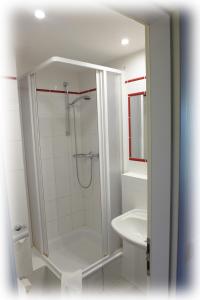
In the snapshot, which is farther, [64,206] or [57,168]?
[64,206]

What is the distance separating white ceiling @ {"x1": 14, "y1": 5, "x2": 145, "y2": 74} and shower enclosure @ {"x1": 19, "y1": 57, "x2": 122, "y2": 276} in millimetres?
165

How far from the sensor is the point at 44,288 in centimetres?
203

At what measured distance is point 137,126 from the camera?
83.5 inches

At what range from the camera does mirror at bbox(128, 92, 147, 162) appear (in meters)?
2.04

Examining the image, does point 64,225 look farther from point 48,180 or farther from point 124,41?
point 124,41

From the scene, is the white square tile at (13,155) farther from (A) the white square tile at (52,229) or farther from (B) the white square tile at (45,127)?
(A) the white square tile at (52,229)

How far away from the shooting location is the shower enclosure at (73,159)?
82.8 inches

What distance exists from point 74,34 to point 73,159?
1.57m

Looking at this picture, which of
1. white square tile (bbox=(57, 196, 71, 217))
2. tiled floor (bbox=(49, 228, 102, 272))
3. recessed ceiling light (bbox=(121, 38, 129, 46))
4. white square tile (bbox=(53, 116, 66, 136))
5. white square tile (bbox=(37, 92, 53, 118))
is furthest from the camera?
white square tile (bbox=(57, 196, 71, 217))

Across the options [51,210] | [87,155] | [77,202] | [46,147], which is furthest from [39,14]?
[77,202]

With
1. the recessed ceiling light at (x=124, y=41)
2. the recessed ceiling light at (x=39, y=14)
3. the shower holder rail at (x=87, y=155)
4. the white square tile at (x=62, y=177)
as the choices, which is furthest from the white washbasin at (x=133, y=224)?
the recessed ceiling light at (x=39, y=14)

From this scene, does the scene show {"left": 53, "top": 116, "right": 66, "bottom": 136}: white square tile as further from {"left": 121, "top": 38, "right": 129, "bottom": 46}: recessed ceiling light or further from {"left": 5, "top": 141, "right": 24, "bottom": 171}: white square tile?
{"left": 121, "top": 38, "right": 129, "bottom": 46}: recessed ceiling light

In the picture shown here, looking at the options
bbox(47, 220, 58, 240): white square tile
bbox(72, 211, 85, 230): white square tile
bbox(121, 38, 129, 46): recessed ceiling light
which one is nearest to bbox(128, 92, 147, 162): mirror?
bbox(121, 38, 129, 46): recessed ceiling light

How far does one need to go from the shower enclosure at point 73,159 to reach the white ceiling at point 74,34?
0.17 metres
